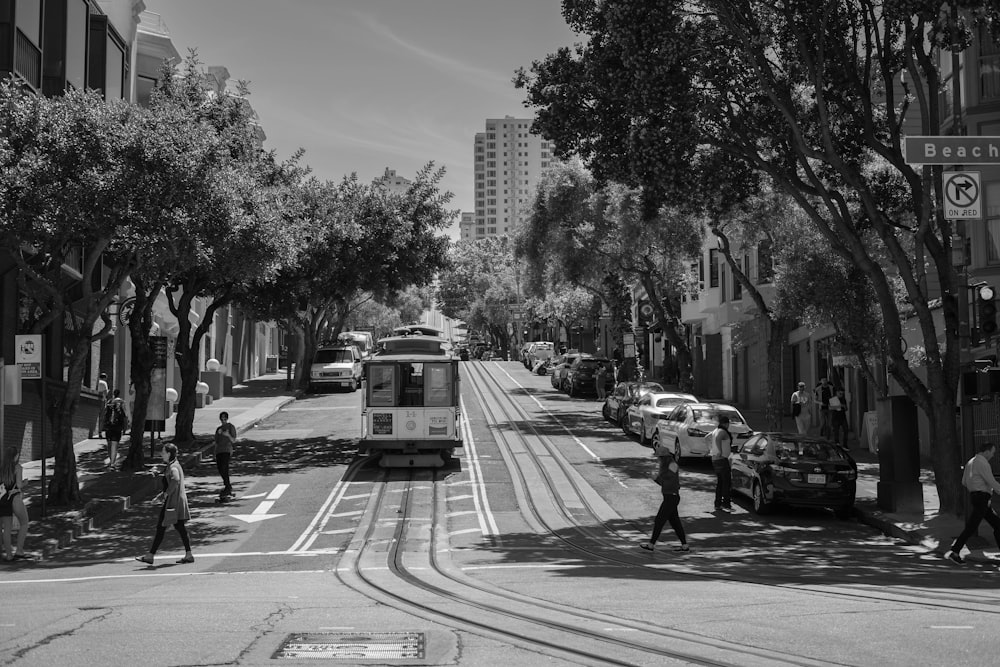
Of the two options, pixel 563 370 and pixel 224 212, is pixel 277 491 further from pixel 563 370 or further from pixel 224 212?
pixel 563 370

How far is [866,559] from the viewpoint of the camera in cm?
1502

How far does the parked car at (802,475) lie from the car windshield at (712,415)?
183 inches

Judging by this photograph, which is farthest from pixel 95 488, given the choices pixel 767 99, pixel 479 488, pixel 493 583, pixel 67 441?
pixel 767 99

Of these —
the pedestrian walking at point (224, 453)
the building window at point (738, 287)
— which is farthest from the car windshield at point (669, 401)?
the building window at point (738, 287)

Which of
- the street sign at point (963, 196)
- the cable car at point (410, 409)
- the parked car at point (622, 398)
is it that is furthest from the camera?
the parked car at point (622, 398)

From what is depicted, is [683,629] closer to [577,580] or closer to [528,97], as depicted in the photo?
[577,580]

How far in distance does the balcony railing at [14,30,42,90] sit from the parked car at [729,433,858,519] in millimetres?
16133

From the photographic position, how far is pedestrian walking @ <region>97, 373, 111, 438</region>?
2846cm

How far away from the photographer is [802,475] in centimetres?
1872

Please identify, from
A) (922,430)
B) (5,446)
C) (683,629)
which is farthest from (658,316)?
(683,629)

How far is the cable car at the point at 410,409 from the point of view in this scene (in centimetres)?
2423

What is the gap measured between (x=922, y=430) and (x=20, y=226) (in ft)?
69.2

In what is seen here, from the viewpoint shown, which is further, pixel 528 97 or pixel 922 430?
pixel 922 430

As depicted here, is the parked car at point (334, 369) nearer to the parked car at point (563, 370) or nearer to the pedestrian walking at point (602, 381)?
the parked car at point (563, 370)
